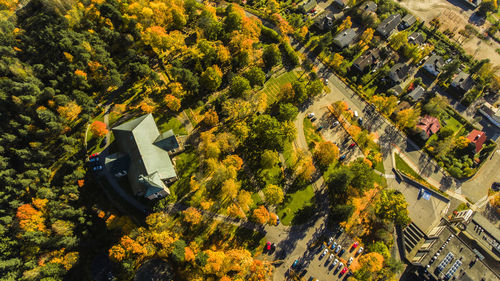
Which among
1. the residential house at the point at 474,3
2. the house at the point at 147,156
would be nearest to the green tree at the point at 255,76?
the house at the point at 147,156

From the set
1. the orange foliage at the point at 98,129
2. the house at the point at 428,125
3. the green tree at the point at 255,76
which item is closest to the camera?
the orange foliage at the point at 98,129

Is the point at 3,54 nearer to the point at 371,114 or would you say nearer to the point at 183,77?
the point at 183,77

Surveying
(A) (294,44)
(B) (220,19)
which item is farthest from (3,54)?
(A) (294,44)

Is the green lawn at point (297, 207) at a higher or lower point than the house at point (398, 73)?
lower

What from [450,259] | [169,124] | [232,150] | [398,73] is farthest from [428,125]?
[169,124]

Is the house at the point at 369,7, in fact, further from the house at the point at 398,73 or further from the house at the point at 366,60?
the house at the point at 398,73

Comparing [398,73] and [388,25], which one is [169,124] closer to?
[398,73]

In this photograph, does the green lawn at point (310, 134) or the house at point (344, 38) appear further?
the house at point (344, 38)
